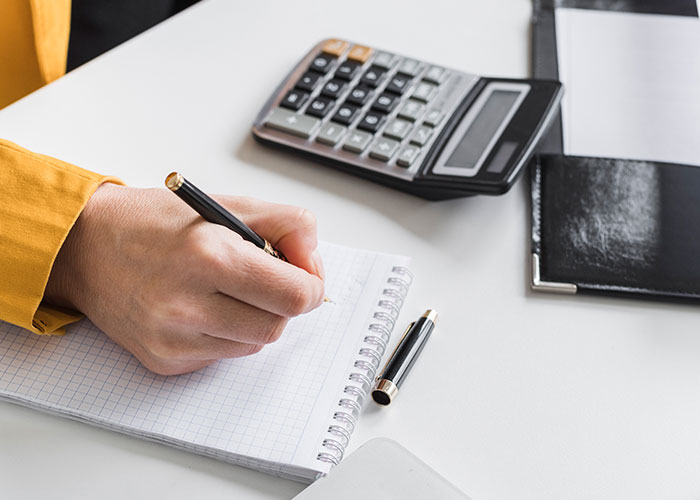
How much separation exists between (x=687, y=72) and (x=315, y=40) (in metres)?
0.39

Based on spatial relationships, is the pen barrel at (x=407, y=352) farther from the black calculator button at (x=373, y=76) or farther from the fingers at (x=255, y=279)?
the black calculator button at (x=373, y=76)

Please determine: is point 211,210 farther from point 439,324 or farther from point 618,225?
point 618,225

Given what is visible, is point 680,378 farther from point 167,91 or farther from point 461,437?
point 167,91

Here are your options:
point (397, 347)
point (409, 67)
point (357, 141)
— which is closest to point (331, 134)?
point (357, 141)

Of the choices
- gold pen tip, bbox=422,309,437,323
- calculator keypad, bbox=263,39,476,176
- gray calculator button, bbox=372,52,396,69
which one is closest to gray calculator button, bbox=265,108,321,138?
calculator keypad, bbox=263,39,476,176

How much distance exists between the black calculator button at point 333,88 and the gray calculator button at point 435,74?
0.27 feet

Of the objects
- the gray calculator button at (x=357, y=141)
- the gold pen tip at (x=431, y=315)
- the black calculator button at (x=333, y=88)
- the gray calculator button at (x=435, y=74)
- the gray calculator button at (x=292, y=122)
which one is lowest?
the gold pen tip at (x=431, y=315)

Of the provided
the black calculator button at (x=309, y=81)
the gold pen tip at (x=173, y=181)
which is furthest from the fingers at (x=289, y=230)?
the black calculator button at (x=309, y=81)

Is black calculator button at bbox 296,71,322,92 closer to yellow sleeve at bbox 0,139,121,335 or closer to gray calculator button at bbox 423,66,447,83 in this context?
gray calculator button at bbox 423,66,447,83

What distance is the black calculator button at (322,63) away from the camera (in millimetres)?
675

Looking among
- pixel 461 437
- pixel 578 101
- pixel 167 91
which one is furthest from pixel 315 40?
pixel 461 437

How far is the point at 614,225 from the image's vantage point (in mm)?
550

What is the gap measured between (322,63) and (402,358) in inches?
13.5

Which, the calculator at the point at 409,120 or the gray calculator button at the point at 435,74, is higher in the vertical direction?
the gray calculator button at the point at 435,74
